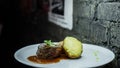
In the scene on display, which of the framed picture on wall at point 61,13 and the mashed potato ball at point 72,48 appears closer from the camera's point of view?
the mashed potato ball at point 72,48

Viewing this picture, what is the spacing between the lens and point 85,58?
42.1 inches

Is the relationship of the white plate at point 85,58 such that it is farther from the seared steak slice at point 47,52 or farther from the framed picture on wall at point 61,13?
the framed picture on wall at point 61,13

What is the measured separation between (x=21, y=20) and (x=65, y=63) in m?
2.72

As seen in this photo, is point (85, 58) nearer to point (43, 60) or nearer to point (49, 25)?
point (43, 60)

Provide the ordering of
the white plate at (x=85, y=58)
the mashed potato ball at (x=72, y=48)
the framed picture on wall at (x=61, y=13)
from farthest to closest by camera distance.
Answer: the framed picture on wall at (x=61, y=13) < the mashed potato ball at (x=72, y=48) < the white plate at (x=85, y=58)

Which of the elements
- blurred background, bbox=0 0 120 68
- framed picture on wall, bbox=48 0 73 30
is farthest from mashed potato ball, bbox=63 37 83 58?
framed picture on wall, bbox=48 0 73 30

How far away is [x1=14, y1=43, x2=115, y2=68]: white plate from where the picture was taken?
95 centimetres

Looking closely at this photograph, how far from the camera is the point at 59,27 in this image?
2195 mm

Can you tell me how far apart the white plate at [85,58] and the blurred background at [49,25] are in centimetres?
9

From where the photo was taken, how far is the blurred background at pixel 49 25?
1.27 meters

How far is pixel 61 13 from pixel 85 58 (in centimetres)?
109

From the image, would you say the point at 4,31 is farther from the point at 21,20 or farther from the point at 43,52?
the point at 43,52

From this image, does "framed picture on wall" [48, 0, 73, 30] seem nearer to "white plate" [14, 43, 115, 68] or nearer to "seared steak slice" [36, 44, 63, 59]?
"white plate" [14, 43, 115, 68]

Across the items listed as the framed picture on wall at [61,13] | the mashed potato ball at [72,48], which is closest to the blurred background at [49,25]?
the framed picture on wall at [61,13]
